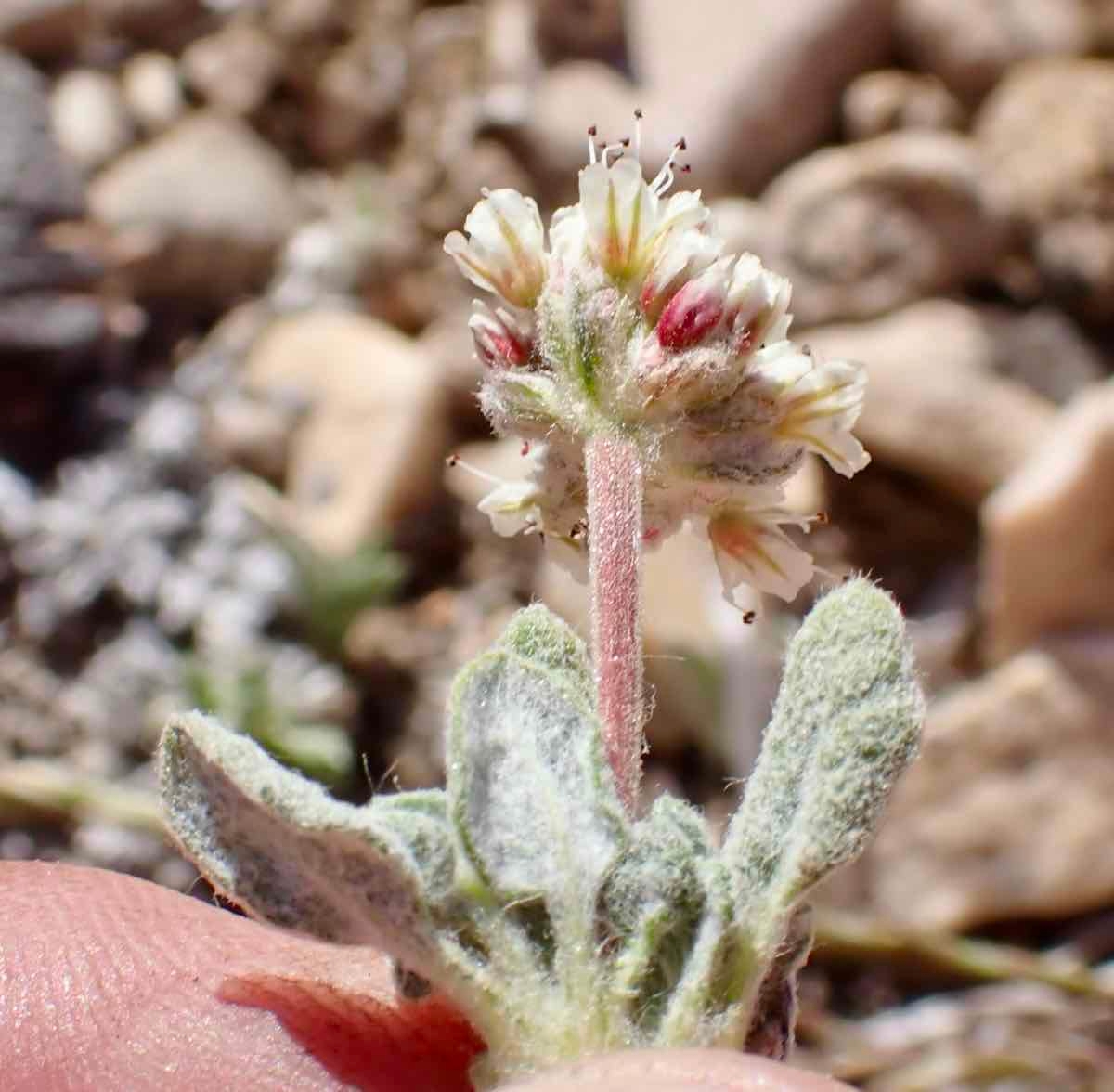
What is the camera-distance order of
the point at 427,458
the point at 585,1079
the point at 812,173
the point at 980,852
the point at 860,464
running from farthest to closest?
the point at 812,173 → the point at 427,458 → the point at 980,852 → the point at 860,464 → the point at 585,1079

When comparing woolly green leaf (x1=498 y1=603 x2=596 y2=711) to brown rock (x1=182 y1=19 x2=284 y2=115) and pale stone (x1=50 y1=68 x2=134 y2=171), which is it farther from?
brown rock (x1=182 y1=19 x2=284 y2=115)

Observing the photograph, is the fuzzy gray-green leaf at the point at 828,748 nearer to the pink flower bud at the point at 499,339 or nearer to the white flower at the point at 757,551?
the white flower at the point at 757,551

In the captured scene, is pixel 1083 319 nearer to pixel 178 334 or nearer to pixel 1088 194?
pixel 1088 194

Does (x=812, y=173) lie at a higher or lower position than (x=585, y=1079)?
higher

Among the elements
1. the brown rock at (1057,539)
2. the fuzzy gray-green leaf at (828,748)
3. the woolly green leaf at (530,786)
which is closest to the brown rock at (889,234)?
the brown rock at (1057,539)

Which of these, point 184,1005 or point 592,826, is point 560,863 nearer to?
point 592,826

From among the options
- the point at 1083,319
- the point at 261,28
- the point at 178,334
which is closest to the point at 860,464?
the point at 1083,319

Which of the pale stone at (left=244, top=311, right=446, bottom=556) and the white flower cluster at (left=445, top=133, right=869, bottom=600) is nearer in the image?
the white flower cluster at (left=445, top=133, right=869, bottom=600)

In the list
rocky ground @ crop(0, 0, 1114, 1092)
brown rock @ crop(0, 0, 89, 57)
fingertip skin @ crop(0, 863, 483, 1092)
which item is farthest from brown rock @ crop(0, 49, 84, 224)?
fingertip skin @ crop(0, 863, 483, 1092)
